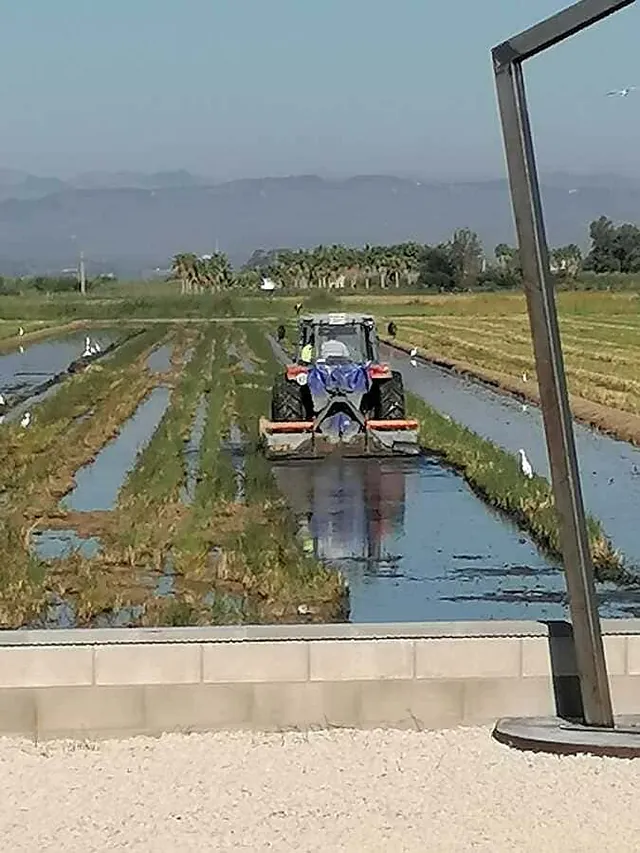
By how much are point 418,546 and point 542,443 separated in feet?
22.0

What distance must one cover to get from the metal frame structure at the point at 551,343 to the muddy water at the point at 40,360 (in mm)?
18453

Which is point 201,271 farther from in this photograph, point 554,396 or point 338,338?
point 554,396

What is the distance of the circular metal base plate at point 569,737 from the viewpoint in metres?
5.20

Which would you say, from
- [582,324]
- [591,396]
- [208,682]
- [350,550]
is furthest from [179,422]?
[582,324]

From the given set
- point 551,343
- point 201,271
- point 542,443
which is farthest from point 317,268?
point 551,343

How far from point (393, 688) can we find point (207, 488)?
7977 millimetres

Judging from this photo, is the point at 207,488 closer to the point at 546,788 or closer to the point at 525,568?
the point at 525,568

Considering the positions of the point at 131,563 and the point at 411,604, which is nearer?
the point at 411,604

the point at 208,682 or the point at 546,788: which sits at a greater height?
the point at 208,682

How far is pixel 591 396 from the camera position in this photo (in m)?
21.1

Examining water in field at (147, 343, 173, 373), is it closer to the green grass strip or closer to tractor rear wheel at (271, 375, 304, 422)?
the green grass strip

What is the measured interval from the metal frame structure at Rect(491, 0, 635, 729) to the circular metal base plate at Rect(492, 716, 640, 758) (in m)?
0.07

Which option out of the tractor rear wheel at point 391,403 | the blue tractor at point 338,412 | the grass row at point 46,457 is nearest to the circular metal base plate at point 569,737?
the grass row at point 46,457

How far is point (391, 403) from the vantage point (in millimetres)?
15438
